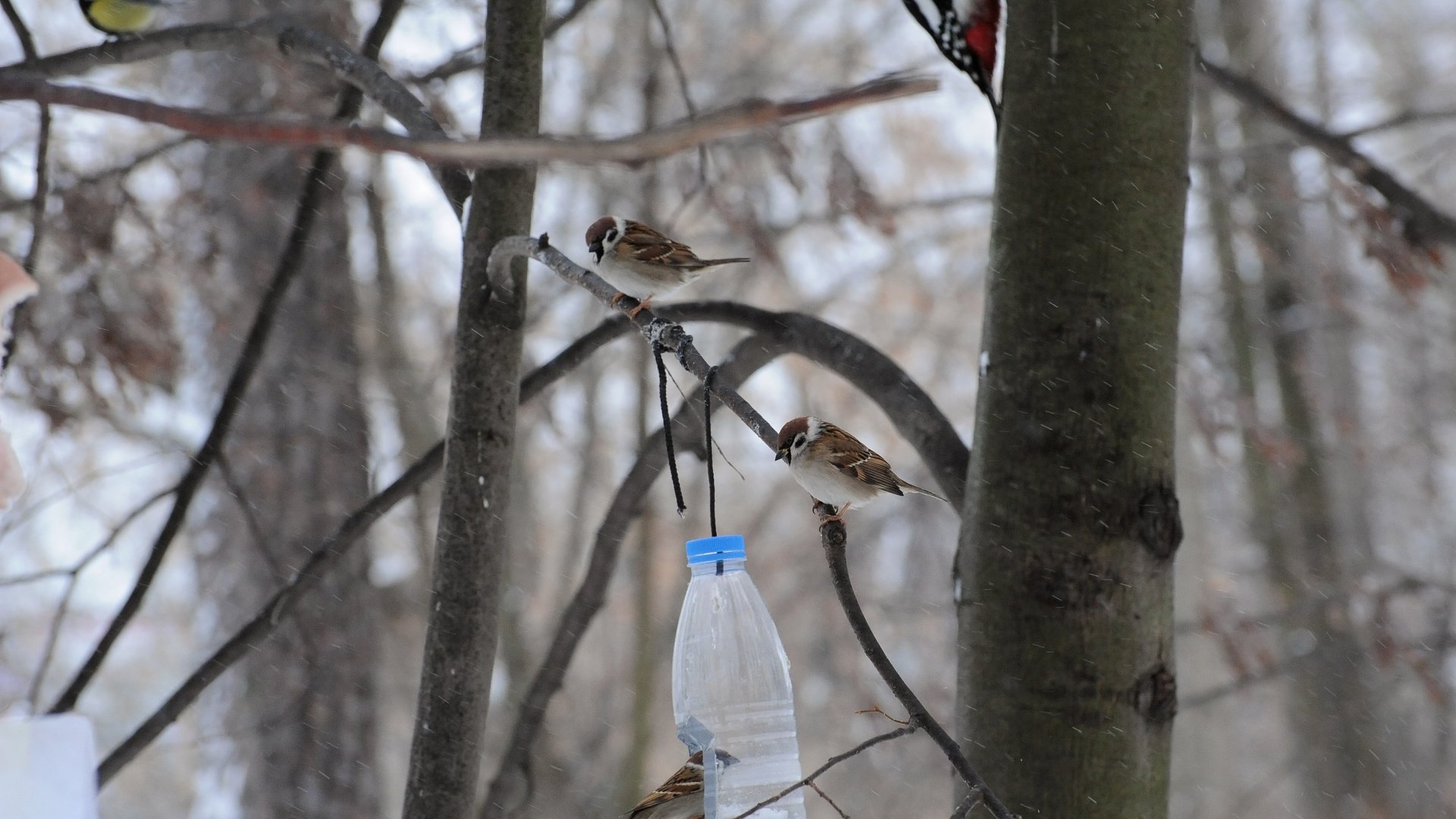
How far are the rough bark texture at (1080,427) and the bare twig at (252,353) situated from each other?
5.15 feet

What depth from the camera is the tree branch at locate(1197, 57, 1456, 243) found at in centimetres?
273

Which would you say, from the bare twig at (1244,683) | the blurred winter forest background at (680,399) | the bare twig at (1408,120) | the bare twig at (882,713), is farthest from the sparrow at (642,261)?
the bare twig at (1244,683)

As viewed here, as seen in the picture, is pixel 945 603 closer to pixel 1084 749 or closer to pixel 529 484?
pixel 529 484

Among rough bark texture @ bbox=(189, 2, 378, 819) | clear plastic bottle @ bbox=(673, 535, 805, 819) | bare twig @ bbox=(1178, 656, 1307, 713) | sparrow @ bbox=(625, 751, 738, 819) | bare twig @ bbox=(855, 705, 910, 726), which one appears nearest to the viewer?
bare twig @ bbox=(855, 705, 910, 726)

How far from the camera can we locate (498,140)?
0.74 metres

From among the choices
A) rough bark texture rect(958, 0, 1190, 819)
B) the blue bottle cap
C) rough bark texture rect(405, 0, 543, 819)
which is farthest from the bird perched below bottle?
the blue bottle cap

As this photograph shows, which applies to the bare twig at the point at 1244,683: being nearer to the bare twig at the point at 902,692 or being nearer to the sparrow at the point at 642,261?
the sparrow at the point at 642,261

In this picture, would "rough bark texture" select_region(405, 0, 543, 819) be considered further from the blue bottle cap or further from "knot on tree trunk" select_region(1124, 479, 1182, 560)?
"knot on tree trunk" select_region(1124, 479, 1182, 560)

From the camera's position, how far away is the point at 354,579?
5668 millimetres

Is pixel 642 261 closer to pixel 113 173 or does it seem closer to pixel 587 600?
pixel 587 600

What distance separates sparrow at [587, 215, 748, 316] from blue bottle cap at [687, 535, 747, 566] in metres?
1.56

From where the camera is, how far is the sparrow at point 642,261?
3100 millimetres

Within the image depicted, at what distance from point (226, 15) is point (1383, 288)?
27.6 feet

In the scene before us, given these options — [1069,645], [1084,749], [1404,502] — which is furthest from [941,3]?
[1404,502]
